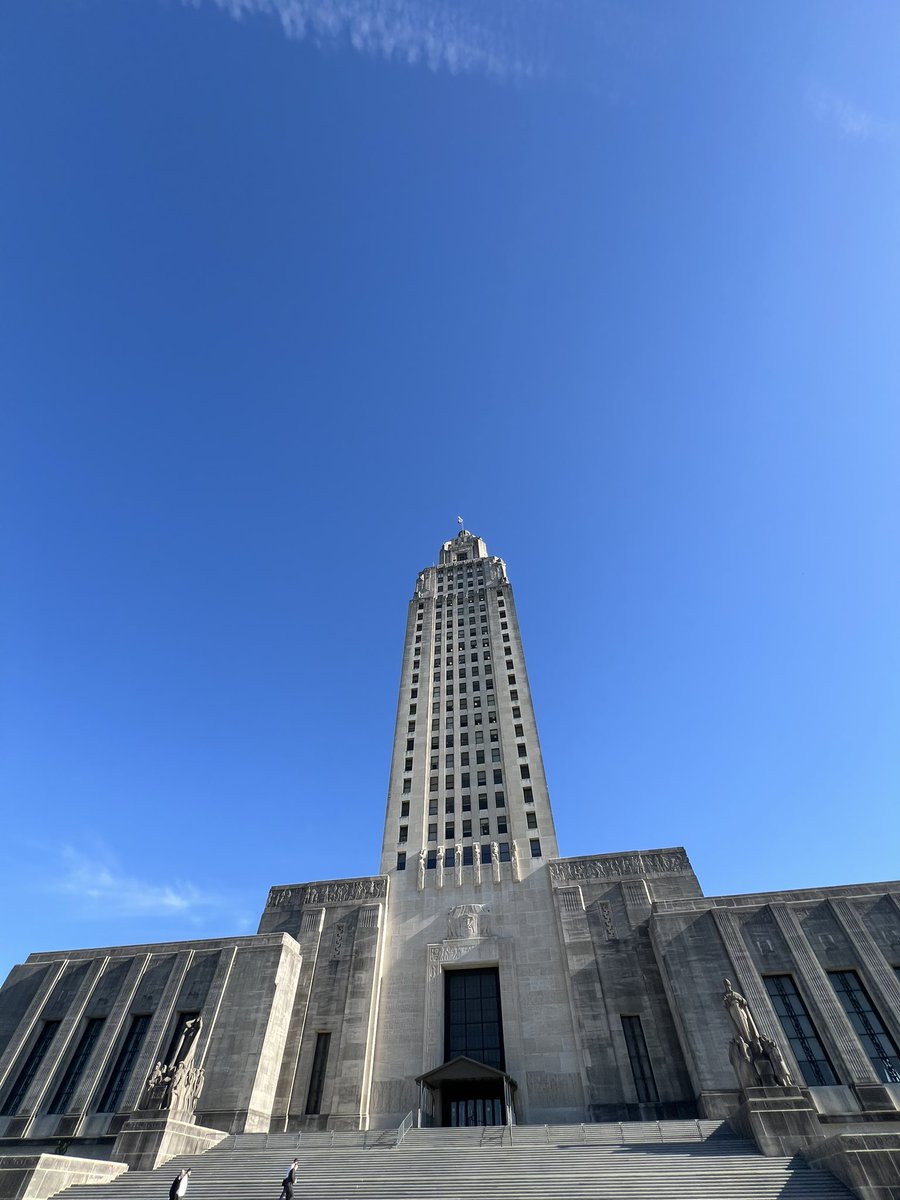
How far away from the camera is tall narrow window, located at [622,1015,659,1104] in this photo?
95.1 feet

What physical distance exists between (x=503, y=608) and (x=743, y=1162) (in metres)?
45.2

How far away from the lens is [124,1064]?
111 ft

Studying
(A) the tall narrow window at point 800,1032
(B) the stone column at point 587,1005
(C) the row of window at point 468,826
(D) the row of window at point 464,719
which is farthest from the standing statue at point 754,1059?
(D) the row of window at point 464,719

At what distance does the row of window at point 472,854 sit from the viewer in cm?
4109

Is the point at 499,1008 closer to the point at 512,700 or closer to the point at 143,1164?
the point at 143,1164

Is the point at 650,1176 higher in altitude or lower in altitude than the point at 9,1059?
lower

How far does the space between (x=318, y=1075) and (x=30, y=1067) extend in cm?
1713

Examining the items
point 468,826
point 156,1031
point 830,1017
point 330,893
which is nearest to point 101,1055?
point 156,1031

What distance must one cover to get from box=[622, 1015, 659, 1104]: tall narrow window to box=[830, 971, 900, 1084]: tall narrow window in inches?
371

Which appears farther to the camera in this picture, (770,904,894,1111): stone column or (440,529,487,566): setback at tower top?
(440,529,487,566): setback at tower top

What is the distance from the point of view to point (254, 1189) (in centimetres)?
1975

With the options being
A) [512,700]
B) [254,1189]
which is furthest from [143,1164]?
[512,700]

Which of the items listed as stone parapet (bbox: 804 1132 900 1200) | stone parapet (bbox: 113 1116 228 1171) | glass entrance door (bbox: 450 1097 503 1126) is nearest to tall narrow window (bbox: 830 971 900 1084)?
stone parapet (bbox: 804 1132 900 1200)

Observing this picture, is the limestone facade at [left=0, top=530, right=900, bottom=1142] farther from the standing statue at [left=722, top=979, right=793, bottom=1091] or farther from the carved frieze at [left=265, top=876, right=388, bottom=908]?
the standing statue at [left=722, top=979, right=793, bottom=1091]
